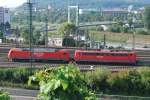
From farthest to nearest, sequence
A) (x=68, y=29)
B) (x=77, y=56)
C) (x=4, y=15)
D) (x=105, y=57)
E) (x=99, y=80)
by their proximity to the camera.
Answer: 1. (x=4, y=15)
2. (x=68, y=29)
3. (x=105, y=57)
4. (x=77, y=56)
5. (x=99, y=80)

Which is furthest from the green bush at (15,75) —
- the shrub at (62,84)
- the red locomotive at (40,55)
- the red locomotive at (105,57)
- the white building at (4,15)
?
the white building at (4,15)

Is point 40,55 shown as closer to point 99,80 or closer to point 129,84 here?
point 99,80

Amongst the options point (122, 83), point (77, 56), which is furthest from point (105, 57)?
point (122, 83)

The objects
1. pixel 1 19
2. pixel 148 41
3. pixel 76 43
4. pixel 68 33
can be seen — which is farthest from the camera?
pixel 1 19

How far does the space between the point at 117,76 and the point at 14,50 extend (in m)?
11.2

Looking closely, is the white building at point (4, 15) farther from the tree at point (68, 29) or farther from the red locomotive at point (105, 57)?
the red locomotive at point (105, 57)

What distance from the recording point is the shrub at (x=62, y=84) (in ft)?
13.4

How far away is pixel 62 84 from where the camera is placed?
4066mm

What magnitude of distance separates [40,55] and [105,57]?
5.22 m

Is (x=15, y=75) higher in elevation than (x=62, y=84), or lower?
lower

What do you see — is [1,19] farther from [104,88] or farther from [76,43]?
[104,88]

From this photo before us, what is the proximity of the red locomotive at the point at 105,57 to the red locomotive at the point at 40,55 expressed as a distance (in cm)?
109

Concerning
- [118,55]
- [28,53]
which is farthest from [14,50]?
[118,55]

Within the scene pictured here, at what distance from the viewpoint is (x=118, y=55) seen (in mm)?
34531
